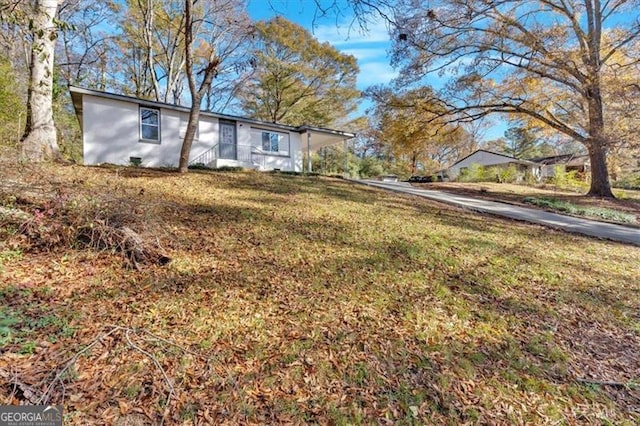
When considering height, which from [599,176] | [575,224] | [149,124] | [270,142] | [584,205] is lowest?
[575,224]

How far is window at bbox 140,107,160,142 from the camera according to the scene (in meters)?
11.7

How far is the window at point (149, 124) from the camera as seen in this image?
38.3ft

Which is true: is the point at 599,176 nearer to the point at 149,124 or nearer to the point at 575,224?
the point at 575,224

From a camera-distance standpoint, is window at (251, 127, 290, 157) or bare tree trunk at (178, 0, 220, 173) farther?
window at (251, 127, 290, 157)

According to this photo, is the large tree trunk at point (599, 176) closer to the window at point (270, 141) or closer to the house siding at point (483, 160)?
the house siding at point (483, 160)

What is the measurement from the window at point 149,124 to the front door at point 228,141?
2608 mm

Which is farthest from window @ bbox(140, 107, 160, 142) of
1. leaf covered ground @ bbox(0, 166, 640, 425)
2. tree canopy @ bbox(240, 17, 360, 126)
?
→ tree canopy @ bbox(240, 17, 360, 126)

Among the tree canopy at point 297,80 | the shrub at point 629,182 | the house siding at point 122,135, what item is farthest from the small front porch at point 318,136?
the shrub at point 629,182

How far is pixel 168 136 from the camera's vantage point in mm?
12211

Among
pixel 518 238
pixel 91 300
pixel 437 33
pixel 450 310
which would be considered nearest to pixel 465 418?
pixel 450 310

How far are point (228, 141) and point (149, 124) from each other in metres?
3.22

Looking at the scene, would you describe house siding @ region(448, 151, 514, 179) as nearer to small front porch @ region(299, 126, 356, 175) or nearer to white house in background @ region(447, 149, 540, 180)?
white house in background @ region(447, 149, 540, 180)

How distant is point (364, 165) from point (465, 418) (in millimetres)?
31377

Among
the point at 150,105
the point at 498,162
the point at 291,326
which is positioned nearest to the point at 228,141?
the point at 150,105
